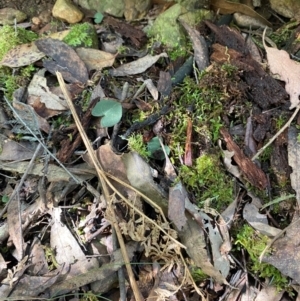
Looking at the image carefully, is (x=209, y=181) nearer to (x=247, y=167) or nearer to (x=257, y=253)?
(x=247, y=167)

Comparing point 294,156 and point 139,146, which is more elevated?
point 294,156

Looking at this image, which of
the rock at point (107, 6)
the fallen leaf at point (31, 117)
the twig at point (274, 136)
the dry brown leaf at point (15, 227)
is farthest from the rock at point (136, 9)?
the dry brown leaf at point (15, 227)

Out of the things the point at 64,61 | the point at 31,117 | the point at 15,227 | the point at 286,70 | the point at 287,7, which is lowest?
the point at 15,227

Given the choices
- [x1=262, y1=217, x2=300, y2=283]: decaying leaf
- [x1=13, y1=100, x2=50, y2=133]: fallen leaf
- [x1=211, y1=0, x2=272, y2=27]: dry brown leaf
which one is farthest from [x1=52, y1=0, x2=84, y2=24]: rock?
[x1=262, y1=217, x2=300, y2=283]: decaying leaf

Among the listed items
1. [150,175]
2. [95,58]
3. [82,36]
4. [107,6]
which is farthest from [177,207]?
[107,6]

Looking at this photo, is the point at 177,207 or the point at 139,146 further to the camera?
the point at 139,146

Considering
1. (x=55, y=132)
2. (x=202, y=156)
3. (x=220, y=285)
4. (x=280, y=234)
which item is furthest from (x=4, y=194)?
(x=280, y=234)

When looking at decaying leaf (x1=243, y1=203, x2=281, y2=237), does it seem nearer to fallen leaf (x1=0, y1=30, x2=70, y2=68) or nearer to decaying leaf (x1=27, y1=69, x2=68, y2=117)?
decaying leaf (x1=27, y1=69, x2=68, y2=117)
